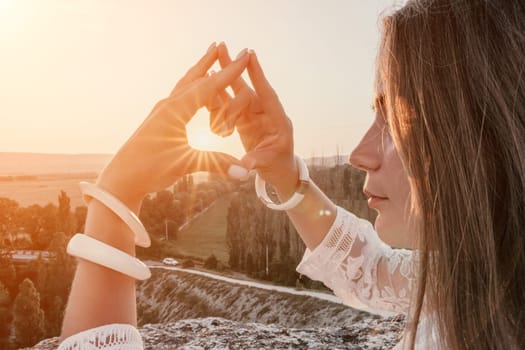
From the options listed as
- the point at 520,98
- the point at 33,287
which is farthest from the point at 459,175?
the point at 33,287

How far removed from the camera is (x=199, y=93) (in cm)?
74

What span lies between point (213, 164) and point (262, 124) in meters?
0.29

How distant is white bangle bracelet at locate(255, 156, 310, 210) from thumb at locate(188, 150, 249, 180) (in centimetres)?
26

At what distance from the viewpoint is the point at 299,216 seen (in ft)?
3.46

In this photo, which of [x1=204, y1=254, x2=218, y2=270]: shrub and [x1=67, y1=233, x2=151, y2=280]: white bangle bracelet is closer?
[x1=67, y1=233, x2=151, y2=280]: white bangle bracelet

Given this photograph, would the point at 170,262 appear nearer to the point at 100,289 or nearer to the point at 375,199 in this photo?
the point at 375,199

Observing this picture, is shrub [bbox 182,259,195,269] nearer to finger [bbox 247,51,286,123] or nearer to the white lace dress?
the white lace dress

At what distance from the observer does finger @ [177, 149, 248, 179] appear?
700mm

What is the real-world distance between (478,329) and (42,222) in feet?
36.4

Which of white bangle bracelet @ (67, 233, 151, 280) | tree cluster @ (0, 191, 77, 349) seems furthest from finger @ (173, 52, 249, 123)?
tree cluster @ (0, 191, 77, 349)

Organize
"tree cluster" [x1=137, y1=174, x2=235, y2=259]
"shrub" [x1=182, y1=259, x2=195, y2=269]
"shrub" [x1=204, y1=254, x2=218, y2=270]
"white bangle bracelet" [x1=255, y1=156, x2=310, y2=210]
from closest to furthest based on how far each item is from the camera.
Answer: "white bangle bracelet" [x1=255, y1=156, x2=310, y2=210]
"tree cluster" [x1=137, y1=174, x2=235, y2=259]
"shrub" [x1=204, y1=254, x2=218, y2=270]
"shrub" [x1=182, y1=259, x2=195, y2=269]

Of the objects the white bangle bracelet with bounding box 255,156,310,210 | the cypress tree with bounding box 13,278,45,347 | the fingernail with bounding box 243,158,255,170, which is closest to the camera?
the fingernail with bounding box 243,158,255,170

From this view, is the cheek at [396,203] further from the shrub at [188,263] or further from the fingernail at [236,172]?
the shrub at [188,263]

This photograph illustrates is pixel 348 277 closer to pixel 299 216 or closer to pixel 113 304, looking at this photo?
pixel 299 216
